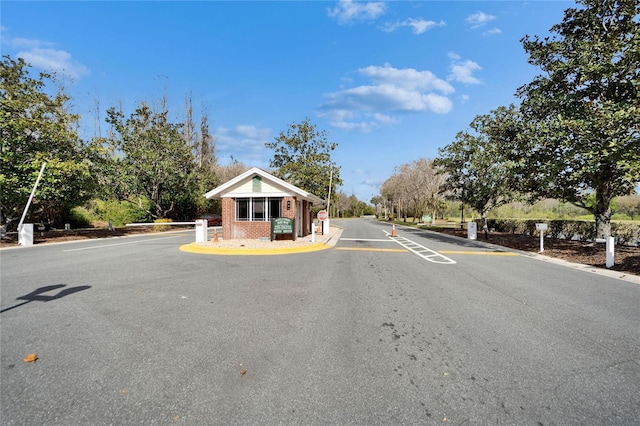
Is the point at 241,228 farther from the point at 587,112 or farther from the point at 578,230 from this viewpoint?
the point at 578,230

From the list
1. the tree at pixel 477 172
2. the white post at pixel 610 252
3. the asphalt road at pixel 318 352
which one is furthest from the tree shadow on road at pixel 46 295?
the tree at pixel 477 172

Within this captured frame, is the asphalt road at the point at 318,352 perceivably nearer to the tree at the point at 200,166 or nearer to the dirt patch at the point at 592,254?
the dirt patch at the point at 592,254

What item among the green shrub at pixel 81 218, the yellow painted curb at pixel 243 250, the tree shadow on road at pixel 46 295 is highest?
the green shrub at pixel 81 218

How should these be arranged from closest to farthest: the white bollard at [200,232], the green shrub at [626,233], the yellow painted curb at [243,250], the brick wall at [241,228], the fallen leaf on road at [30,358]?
the fallen leaf on road at [30,358] < the yellow painted curb at [243,250] < the green shrub at [626,233] < the white bollard at [200,232] < the brick wall at [241,228]

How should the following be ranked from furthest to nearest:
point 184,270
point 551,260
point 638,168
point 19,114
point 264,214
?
point 264,214 < point 19,114 < point 551,260 < point 638,168 < point 184,270

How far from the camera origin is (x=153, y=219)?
29953mm

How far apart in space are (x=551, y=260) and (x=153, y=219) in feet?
101

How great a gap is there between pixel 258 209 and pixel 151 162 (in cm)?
1495

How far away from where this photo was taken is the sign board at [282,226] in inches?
613

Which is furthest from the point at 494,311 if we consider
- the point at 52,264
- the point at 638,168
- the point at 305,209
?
the point at 305,209

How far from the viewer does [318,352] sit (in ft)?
11.7

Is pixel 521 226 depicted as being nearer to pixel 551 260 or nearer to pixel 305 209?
pixel 551 260

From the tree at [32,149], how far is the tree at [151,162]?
684 centimetres

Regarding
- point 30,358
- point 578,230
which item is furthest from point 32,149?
point 578,230
